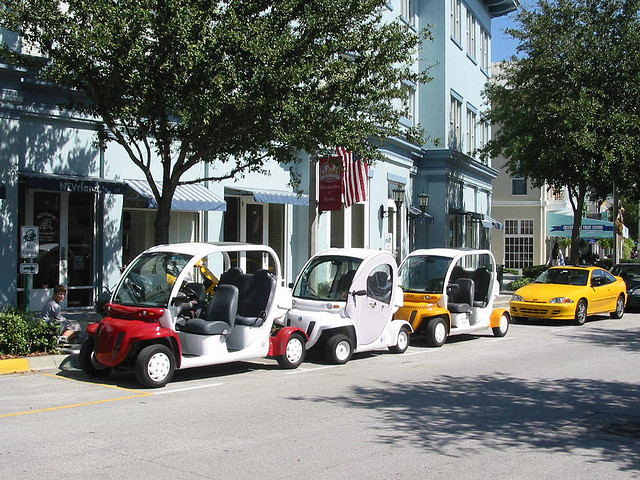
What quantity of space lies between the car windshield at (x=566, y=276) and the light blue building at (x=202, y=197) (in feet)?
14.8

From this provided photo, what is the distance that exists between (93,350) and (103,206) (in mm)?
7616

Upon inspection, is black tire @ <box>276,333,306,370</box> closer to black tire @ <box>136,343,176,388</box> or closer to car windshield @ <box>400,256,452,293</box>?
black tire @ <box>136,343,176,388</box>

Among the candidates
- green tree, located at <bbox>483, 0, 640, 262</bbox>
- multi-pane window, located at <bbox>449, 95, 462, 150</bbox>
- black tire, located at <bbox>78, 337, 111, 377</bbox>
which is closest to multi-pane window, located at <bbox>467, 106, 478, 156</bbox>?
multi-pane window, located at <bbox>449, 95, 462, 150</bbox>

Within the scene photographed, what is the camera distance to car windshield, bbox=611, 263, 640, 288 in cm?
2327

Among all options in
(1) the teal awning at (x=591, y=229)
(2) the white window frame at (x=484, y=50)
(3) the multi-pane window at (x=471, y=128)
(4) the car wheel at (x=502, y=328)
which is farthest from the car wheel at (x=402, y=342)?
(2) the white window frame at (x=484, y=50)

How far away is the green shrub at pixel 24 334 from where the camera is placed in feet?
35.8

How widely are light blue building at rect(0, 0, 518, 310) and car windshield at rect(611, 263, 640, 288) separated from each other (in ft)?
24.8

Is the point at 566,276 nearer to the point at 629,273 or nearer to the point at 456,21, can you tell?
the point at 629,273

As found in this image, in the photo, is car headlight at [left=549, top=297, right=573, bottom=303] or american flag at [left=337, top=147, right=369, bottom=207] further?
american flag at [left=337, top=147, right=369, bottom=207]

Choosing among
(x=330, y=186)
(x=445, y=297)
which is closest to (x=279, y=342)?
(x=445, y=297)

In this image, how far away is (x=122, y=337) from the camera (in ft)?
31.0

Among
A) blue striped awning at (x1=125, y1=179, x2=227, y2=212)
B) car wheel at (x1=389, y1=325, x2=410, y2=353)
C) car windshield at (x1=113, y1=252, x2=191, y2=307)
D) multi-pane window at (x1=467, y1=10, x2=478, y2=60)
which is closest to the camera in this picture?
car windshield at (x1=113, y1=252, x2=191, y2=307)

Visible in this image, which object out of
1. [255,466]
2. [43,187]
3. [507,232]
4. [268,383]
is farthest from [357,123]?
[507,232]

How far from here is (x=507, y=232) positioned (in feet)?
161
